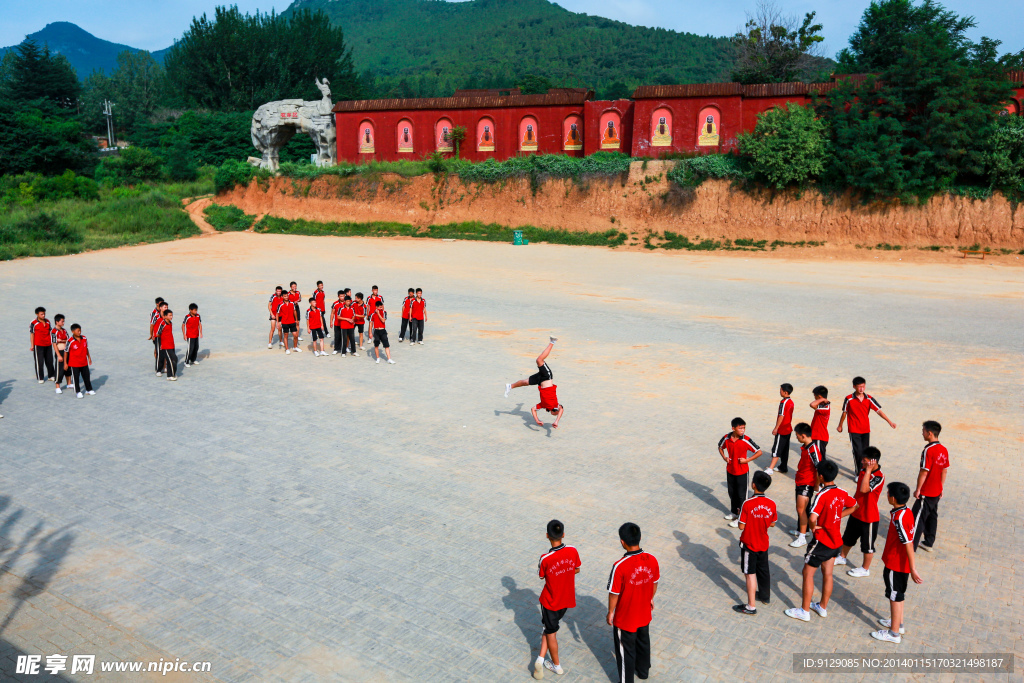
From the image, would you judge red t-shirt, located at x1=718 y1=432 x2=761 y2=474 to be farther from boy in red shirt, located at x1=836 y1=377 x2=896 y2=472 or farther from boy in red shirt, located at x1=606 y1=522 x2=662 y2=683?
boy in red shirt, located at x1=606 y1=522 x2=662 y2=683

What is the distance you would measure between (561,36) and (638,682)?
156m

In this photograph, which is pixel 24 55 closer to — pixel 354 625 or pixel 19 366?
pixel 19 366

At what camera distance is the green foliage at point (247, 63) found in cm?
6694

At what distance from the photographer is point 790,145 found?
3381cm

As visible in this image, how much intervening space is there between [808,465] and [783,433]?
129 cm

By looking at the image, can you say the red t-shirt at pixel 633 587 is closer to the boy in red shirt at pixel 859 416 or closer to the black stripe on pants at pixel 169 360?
the boy in red shirt at pixel 859 416

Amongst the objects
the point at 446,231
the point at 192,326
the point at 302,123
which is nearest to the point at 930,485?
the point at 192,326

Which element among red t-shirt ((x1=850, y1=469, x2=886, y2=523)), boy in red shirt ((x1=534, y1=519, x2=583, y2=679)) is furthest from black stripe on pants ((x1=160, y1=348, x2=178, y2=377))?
red t-shirt ((x1=850, y1=469, x2=886, y2=523))

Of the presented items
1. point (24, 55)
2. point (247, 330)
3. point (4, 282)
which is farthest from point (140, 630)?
point (24, 55)

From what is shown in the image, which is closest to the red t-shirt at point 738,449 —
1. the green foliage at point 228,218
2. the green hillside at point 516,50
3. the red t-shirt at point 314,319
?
the red t-shirt at point 314,319

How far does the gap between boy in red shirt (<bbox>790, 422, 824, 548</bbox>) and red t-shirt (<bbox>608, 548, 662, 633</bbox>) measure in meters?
2.72

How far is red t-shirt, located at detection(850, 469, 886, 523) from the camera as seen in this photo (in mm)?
7027

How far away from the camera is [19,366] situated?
15008mm

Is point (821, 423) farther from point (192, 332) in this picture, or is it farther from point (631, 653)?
point (192, 332)
